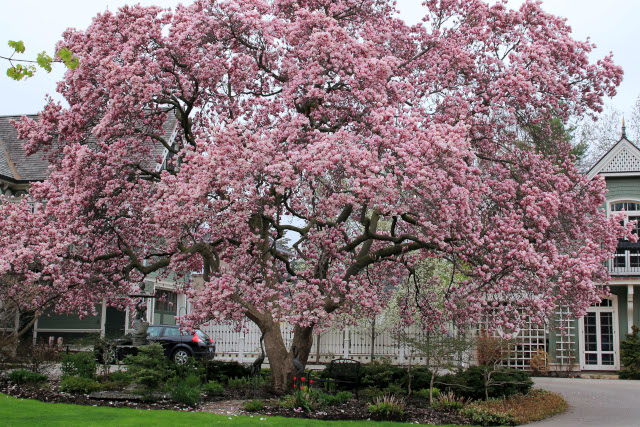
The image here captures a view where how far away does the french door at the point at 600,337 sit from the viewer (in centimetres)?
2431

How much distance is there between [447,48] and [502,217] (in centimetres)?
397

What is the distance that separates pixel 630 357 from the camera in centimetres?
2262

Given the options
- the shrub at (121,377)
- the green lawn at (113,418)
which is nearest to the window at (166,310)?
the shrub at (121,377)

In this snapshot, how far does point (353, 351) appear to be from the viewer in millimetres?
23641

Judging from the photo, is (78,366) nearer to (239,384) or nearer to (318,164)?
(239,384)

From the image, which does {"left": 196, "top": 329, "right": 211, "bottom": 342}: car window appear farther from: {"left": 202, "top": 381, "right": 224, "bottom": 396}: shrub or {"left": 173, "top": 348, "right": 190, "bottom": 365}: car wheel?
{"left": 202, "top": 381, "right": 224, "bottom": 396}: shrub

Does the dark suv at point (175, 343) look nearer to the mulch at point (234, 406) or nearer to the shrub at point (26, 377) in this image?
the shrub at point (26, 377)

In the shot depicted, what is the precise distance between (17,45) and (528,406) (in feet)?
38.3

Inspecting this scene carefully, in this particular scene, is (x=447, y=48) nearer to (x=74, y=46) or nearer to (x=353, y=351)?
(x=74, y=46)

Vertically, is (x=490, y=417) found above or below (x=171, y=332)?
below

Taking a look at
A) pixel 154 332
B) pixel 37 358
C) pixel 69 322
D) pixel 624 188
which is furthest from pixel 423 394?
pixel 69 322

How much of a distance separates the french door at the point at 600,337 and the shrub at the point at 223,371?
14313 millimetres

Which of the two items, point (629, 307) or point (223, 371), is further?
point (629, 307)

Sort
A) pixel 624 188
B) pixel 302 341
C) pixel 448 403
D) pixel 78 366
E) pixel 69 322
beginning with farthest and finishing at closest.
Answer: pixel 69 322 → pixel 624 188 → pixel 78 366 → pixel 302 341 → pixel 448 403
